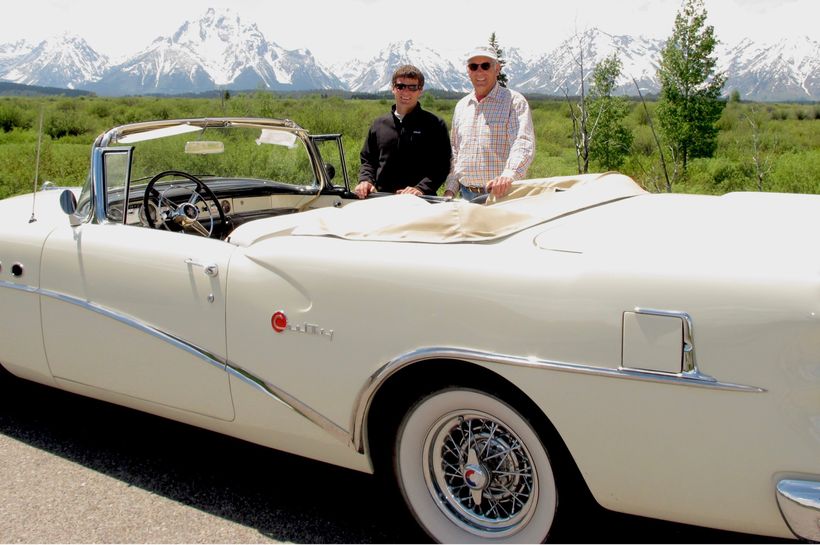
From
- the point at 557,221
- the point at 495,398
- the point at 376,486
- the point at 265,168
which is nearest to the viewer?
the point at 495,398

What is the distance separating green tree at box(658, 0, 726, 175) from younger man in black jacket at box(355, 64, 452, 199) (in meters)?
42.3

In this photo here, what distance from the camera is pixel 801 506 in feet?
6.25

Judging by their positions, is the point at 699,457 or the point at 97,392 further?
the point at 97,392

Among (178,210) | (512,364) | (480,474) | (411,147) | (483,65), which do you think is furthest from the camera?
(411,147)

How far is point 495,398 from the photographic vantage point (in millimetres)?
2336

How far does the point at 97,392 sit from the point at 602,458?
2.22 metres

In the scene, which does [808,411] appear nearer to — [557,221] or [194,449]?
[557,221]

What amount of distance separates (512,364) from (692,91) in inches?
1932

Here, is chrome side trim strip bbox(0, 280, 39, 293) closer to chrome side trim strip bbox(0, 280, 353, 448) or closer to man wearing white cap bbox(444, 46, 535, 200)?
chrome side trim strip bbox(0, 280, 353, 448)

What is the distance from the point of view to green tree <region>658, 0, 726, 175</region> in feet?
147

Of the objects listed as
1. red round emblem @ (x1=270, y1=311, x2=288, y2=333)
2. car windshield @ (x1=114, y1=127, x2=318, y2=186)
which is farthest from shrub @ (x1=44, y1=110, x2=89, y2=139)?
red round emblem @ (x1=270, y1=311, x2=288, y2=333)

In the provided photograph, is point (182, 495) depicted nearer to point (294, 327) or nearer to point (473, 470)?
point (294, 327)

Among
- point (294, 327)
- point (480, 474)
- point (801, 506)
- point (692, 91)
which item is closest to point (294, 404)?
point (294, 327)

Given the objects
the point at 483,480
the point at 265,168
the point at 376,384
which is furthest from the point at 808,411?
the point at 265,168
